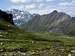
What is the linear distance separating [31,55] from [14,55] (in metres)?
2.78

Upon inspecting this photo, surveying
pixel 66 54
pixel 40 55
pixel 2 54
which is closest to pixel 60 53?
pixel 66 54

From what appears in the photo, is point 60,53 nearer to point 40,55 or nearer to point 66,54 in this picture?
point 66,54

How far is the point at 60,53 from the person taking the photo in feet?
92.5

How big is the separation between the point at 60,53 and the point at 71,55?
1591 millimetres

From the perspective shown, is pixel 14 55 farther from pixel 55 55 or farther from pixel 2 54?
pixel 55 55

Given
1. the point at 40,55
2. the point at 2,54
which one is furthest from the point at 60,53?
the point at 2,54

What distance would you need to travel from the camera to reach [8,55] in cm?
2647

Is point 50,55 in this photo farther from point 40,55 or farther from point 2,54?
point 2,54

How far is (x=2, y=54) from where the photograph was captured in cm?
2777

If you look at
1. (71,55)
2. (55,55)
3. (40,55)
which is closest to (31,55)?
(40,55)

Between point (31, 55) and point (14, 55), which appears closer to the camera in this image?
point (14, 55)

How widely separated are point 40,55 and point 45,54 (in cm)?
62

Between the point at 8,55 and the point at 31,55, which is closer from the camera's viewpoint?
the point at 8,55

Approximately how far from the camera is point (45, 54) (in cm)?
2777
